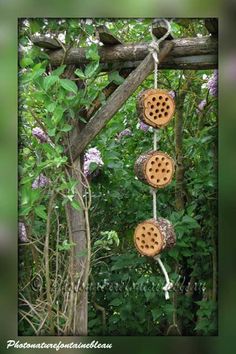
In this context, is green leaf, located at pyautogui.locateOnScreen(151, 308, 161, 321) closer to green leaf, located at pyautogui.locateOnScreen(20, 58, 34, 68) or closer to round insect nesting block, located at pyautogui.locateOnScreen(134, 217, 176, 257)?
round insect nesting block, located at pyautogui.locateOnScreen(134, 217, 176, 257)

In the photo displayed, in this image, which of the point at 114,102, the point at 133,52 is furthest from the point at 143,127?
the point at 133,52

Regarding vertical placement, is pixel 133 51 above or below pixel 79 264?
above

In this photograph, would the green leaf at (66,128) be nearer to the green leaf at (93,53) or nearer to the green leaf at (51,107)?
the green leaf at (51,107)

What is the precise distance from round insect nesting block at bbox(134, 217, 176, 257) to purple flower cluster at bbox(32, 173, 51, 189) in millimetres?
331

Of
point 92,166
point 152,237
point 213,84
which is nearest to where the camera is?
point 152,237

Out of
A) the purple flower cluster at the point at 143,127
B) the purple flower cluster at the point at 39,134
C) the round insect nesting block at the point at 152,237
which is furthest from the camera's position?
the purple flower cluster at the point at 143,127

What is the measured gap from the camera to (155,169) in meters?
1.99

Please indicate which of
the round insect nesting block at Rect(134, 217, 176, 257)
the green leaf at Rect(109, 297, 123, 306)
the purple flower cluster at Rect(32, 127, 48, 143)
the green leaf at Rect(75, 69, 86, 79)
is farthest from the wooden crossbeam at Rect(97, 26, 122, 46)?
the green leaf at Rect(109, 297, 123, 306)

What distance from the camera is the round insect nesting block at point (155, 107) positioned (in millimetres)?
1980

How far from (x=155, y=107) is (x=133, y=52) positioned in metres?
0.20

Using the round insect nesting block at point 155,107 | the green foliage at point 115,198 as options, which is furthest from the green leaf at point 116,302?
the round insect nesting block at point 155,107

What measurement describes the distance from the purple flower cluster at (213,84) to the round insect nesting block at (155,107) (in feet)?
0.51

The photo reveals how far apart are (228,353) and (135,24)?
3.38ft

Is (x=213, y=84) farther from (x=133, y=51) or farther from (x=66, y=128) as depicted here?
(x=66, y=128)
